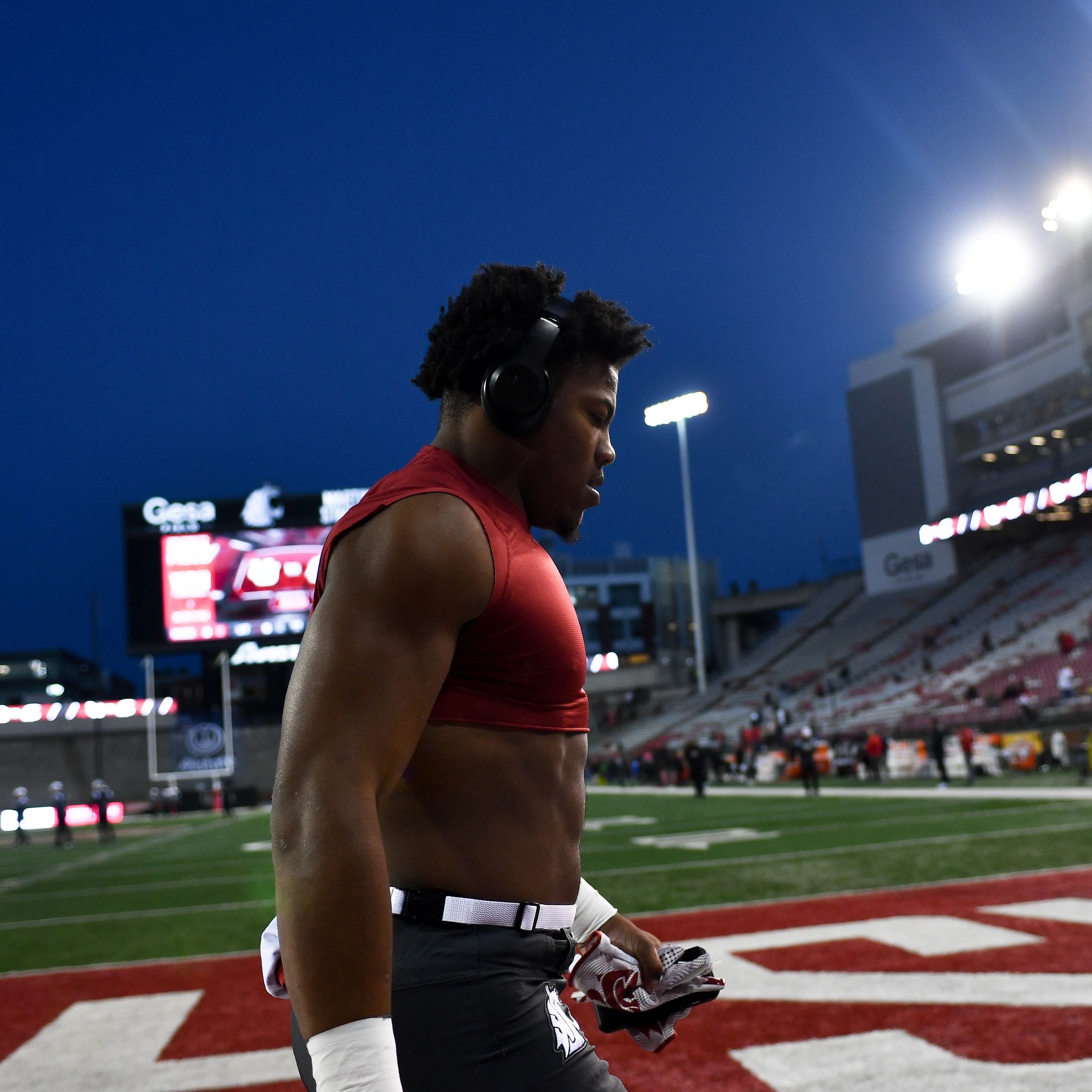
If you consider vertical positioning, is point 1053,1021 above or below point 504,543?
below

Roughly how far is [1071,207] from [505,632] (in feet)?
147

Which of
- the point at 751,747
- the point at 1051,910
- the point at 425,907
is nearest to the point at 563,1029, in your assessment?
the point at 425,907

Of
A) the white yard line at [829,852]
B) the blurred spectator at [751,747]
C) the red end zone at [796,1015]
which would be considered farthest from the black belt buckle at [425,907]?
the blurred spectator at [751,747]

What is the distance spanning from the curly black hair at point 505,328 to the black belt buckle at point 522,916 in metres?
0.87

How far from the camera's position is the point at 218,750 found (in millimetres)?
50094

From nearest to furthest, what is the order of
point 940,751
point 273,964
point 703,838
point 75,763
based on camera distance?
point 273,964 → point 703,838 → point 940,751 → point 75,763

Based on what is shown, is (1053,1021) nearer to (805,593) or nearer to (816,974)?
(816,974)

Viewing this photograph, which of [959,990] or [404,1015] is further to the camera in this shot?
[959,990]

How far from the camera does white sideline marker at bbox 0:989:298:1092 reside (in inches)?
182

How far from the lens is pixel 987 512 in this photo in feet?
148

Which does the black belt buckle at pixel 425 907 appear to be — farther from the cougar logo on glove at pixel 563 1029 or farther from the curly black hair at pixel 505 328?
the curly black hair at pixel 505 328

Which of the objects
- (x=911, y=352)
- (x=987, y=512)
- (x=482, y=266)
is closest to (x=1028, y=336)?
(x=911, y=352)

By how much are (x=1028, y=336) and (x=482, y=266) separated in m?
53.6

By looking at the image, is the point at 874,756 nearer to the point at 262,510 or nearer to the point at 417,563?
the point at 262,510
